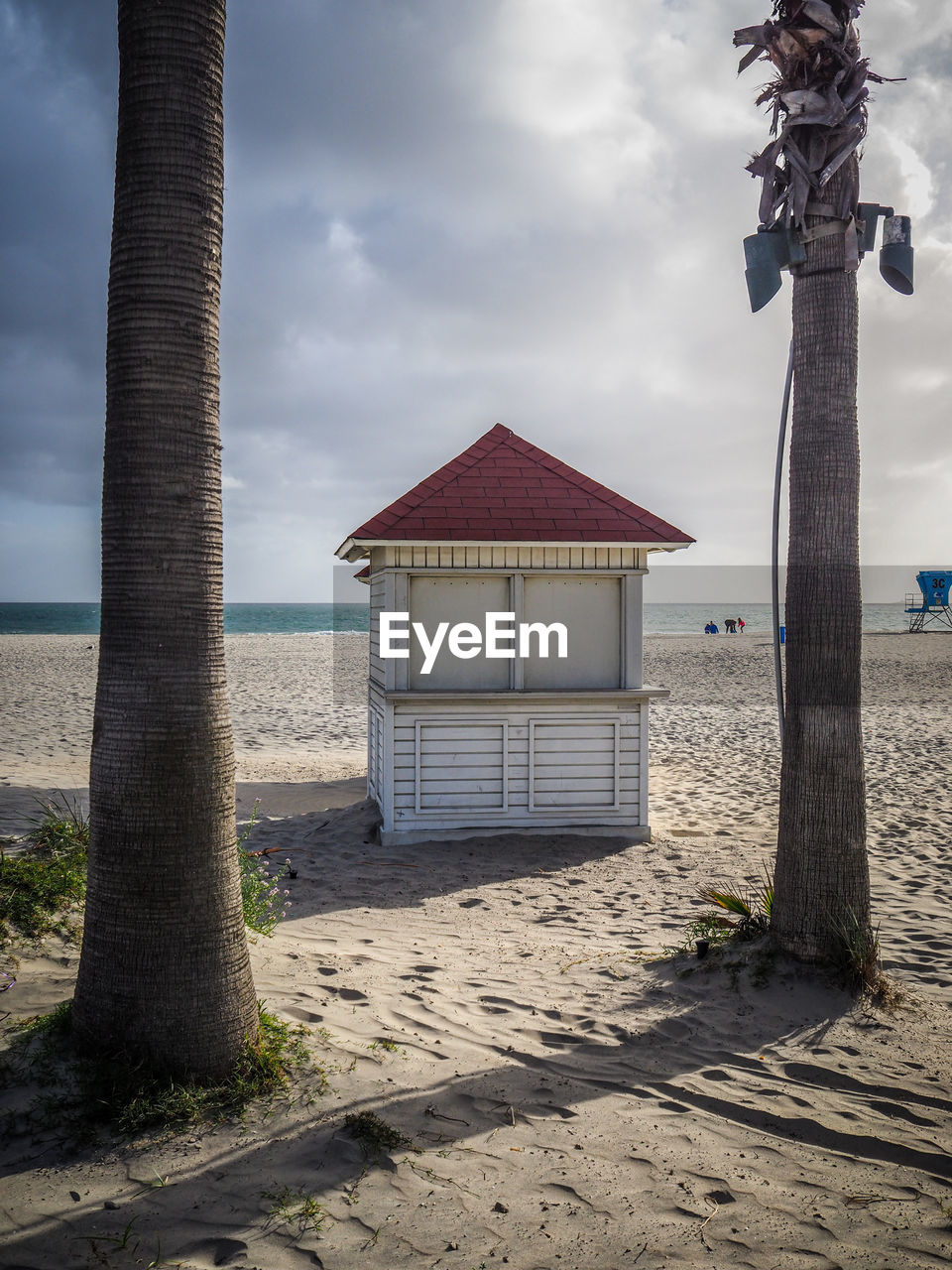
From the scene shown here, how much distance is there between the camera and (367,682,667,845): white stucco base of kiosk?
9.38m

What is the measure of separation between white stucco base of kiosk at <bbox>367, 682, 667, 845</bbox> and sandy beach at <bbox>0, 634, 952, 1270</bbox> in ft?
2.36

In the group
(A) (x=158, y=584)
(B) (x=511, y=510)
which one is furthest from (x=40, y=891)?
(B) (x=511, y=510)

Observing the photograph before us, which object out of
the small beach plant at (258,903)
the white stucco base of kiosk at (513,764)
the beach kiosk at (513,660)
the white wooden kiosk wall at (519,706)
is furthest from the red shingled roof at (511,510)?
the small beach plant at (258,903)

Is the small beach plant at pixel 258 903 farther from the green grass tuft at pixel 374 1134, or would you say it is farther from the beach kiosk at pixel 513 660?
the beach kiosk at pixel 513 660

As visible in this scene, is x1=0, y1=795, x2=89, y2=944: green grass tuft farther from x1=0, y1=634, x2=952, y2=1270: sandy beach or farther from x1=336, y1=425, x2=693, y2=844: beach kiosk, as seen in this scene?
x1=336, y1=425, x2=693, y2=844: beach kiosk

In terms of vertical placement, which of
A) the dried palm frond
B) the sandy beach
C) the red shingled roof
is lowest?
the sandy beach

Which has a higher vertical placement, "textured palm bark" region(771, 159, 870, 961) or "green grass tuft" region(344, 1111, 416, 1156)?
"textured palm bark" region(771, 159, 870, 961)

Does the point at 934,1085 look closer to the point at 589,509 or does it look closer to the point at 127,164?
the point at 127,164

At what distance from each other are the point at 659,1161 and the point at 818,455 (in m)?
4.06

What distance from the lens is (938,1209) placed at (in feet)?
10.9

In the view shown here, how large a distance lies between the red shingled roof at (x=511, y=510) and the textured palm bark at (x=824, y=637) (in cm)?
399

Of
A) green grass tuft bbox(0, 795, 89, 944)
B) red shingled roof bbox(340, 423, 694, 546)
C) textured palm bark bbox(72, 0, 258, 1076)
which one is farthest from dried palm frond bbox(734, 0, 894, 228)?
green grass tuft bbox(0, 795, 89, 944)

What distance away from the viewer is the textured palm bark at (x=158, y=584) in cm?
363

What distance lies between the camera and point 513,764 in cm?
957
